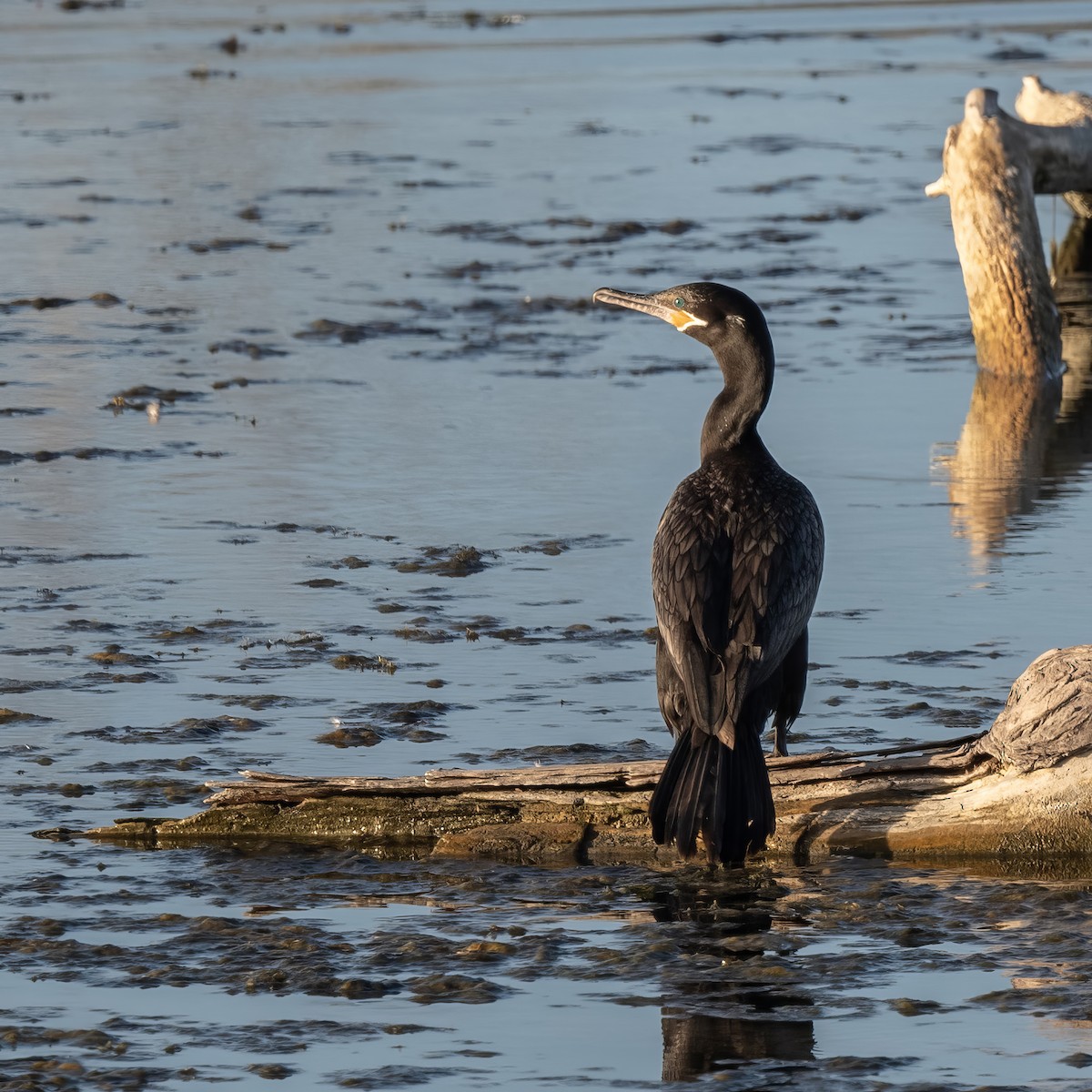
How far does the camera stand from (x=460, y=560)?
9.41 metres

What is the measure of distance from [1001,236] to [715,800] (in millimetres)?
7148

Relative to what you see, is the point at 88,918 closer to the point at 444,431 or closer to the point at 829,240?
the point at 444,431

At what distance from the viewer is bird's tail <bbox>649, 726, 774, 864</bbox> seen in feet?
19.7

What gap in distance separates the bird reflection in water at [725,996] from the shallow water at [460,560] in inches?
0.6

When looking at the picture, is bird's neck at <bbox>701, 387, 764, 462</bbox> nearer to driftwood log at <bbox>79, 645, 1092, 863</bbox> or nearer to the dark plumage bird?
the dark plumage bird

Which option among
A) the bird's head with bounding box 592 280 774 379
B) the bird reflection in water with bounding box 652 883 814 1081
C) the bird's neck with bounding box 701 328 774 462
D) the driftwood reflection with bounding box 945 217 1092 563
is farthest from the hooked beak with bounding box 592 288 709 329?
the driftwood reflection with bounding box 945 217 1092 563

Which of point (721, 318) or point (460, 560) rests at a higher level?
point (721, 318)

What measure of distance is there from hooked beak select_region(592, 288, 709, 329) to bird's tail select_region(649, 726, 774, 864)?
1.46m

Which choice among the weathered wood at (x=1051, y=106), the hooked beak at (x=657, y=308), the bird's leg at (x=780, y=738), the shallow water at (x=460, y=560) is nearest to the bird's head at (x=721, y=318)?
the hooked beak at (x=657, y=308)

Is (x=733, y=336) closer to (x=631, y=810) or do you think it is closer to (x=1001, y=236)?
(x=631, y=810)

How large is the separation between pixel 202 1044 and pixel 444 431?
689 centimetres

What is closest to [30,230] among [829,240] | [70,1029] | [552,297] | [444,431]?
[552,297]

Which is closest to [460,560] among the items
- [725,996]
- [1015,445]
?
[1015,445]

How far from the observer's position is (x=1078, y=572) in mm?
9289
